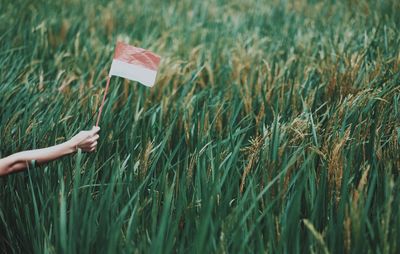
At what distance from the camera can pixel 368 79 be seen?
212cm

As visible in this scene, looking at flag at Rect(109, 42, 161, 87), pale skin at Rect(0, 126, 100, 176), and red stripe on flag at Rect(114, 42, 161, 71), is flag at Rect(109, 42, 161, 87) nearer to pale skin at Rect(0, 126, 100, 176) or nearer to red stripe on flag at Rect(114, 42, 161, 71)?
red stripe on flag at Rect(114, 42, 161, 71)

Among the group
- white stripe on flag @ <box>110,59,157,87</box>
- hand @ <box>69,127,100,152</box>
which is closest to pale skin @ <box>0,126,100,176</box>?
hand @ <box>69,127,100,152</box>

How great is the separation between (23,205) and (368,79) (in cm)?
165

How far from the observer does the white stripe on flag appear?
1586mm

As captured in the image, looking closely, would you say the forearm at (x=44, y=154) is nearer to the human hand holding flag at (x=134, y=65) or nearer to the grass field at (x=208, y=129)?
the grass field at (x=208, y=129)

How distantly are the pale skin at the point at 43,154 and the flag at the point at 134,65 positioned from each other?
0.30 m

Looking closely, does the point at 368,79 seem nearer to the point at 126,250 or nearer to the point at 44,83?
the point at 126,250

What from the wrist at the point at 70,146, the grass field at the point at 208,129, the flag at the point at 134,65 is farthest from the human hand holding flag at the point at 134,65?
the wrist at the point at 70,146

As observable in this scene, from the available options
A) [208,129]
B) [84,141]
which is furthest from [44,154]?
[208,129]

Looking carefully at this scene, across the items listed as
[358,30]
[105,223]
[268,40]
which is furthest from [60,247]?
[358,30]

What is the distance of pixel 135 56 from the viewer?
1590 millimetres

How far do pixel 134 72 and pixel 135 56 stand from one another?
6 centimetres

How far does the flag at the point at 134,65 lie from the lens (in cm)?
158

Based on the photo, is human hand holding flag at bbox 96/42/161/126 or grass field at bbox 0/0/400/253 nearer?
grass field at bbox 0/0/400/253
